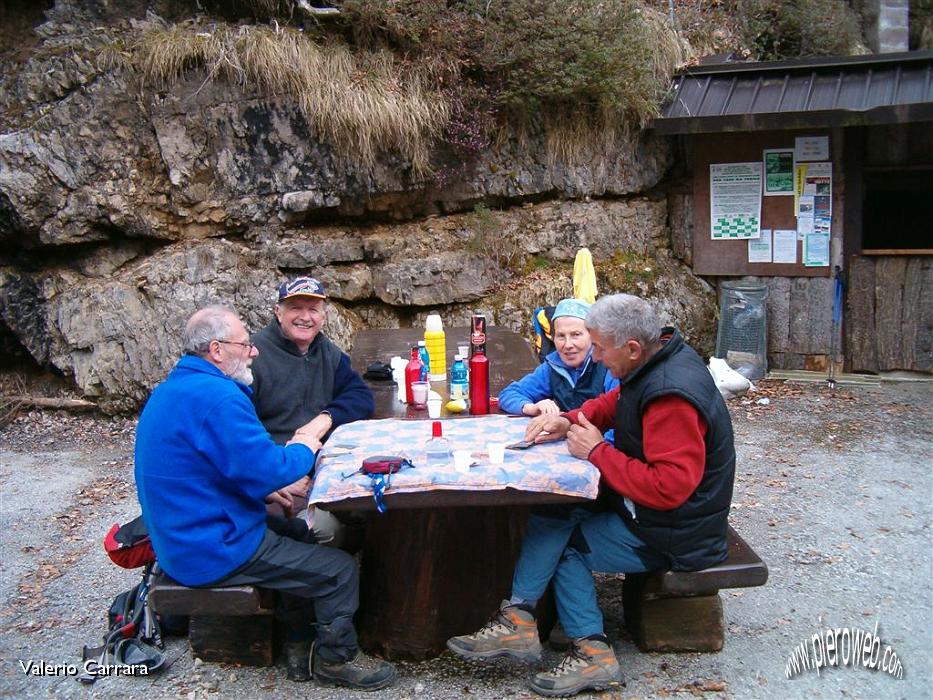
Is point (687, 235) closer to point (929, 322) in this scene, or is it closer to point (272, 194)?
point (929, 322)

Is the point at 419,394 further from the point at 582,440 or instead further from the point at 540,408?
the point at 582,440

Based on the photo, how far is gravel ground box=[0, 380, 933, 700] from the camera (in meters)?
3.61

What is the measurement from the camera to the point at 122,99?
25.3 ft

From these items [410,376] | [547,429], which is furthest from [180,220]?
[547,429]

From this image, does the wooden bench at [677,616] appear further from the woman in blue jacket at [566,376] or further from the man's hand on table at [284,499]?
the man's hand on table at [284,499]

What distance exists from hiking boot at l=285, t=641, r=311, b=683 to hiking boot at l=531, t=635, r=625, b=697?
980 mm

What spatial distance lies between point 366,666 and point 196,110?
5.80 m

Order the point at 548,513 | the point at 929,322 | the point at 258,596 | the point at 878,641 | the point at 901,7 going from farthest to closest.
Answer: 1. the point at 901,7
2. the point at 929,322
3. the point at 878,641
4. the point at 548,513
5. the point at 258,596

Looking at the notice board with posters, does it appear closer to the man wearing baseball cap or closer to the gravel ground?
the gravel ground

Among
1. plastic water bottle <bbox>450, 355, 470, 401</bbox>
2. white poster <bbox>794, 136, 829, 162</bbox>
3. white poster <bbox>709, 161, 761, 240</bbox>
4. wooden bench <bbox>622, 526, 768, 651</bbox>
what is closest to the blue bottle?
plastic water bottle <bbox>450, 355, 470, 401</bbox>

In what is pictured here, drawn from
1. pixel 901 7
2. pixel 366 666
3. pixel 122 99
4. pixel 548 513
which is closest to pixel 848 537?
pixel 548 513

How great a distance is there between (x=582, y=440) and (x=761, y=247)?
6.44 m

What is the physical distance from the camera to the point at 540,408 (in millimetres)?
A: 3971

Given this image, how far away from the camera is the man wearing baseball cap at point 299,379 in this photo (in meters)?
4.24
